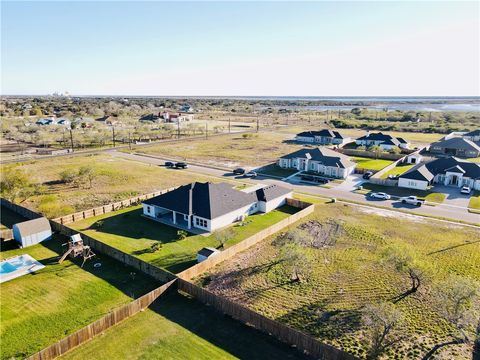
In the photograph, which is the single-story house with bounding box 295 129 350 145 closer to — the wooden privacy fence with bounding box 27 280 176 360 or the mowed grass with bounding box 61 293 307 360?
the wooden privacy fence with bounding box 27 280 176 360

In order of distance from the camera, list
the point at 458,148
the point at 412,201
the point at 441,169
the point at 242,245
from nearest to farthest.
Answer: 1. the point at 242,245
2. the point at 412,201
3. the point at 441,169
4. the point at 458,148

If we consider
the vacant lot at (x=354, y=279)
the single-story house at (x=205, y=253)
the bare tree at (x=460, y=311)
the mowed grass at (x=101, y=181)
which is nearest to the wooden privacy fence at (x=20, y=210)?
the mowed grass at (x=101, y=181)

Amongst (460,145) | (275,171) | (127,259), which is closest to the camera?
(127,259)

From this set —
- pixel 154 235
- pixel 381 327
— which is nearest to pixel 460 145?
pixel 381 327

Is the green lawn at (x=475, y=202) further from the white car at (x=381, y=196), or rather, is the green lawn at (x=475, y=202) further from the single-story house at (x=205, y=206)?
the single-story house at (x=205, y=206)

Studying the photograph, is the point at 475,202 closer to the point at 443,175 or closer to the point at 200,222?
the point at 443,175

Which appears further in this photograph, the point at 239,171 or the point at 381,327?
the point at 239,171
